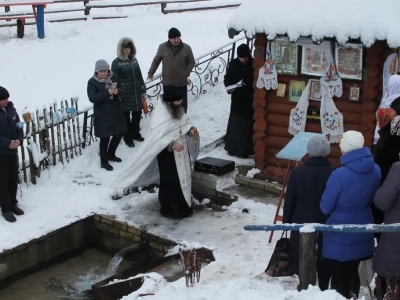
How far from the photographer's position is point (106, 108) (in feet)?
31.1

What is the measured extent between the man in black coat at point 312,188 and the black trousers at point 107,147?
14.6 feet

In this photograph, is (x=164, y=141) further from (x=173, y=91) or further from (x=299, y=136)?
(x=299, y=136)

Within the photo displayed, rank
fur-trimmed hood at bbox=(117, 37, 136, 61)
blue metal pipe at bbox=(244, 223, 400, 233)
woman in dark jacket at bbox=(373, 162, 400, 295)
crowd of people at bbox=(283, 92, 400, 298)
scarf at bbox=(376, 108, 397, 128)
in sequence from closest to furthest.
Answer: blue metal pipe at bbox=(244, 223, 400, 233) → woman in dark jacket at bbox=(373, 162, 400, 295) → crowd of people at bbox=(283, 92, 400, 298) → scarf at bbox=(376, 108, 397, 128) → fur-trimmed hood at bbox=(117, 37, 136, 61)

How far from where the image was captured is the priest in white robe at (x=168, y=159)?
818cm

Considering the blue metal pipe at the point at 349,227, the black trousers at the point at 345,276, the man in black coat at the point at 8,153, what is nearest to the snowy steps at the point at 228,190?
the man in black coat at the point at 8,153

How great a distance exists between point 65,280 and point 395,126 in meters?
4.27

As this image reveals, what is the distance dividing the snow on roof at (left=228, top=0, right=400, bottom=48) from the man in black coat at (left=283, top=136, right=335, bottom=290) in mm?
3036

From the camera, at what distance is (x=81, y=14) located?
19750 millimetres

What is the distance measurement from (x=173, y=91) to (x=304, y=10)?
2128 millimetres

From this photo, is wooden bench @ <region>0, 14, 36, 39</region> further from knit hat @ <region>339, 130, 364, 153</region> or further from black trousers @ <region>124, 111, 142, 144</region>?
knit hat @ <region>339, 130, 364, 153</region>

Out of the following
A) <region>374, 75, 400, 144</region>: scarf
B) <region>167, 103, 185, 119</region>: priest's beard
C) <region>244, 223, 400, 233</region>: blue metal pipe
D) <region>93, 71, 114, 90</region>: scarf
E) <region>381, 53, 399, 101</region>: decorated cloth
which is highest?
<region>381, 53, 399, 101</region>: decorated cloth

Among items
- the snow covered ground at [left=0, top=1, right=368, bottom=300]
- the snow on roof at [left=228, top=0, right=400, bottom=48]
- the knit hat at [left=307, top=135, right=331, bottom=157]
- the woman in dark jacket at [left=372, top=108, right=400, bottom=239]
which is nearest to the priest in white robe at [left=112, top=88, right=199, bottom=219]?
the snow covered ground at [left=0, top=1, right=368, bottom=300]

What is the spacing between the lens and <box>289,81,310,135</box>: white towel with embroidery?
9.31m

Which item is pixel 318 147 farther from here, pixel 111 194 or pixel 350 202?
pixel 111 194
